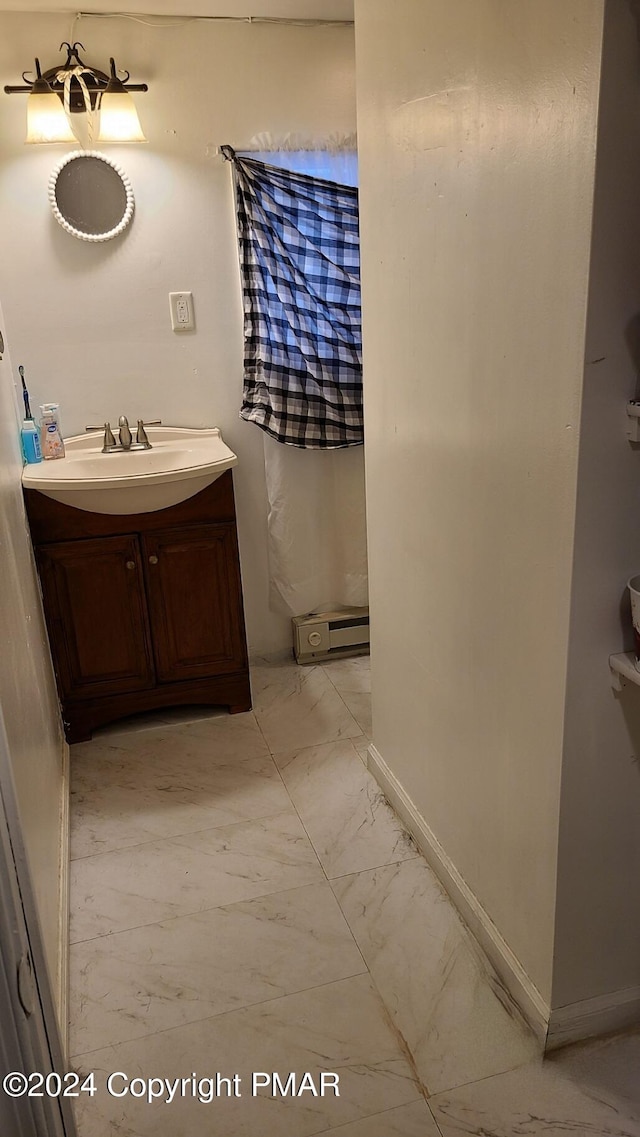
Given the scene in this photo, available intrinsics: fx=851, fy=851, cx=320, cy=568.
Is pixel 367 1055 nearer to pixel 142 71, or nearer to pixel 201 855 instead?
pixel 201 855

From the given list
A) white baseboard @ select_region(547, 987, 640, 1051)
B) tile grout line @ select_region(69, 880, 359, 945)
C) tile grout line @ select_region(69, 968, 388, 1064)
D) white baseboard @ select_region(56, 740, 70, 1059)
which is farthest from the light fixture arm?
white baseboard @ select_region(547, 987, 640, 1051)

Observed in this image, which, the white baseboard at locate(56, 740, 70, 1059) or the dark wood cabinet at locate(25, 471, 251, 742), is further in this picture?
the dark wood cabinet at locate(25, 471, 251, 742)

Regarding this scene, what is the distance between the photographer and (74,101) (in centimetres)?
248

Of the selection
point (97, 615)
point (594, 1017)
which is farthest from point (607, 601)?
point (97, 615)

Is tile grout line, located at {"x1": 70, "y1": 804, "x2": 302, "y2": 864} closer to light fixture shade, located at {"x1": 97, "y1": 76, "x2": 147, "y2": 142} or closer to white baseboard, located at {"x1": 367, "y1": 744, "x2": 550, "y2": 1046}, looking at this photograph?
white baseboard, located at {"x1": 367, "y1": 744, "x2": 550, "y2": 1046}

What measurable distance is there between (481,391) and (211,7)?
1.77 meters

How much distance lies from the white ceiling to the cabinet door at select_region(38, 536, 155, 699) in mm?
1522

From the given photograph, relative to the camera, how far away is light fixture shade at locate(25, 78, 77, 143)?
8.05ft

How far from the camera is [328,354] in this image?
9.59ft

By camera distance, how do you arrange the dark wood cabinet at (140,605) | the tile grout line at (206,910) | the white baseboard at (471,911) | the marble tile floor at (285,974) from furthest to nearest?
1. the dark wood cabinet at (140,605)
2. the tile grout line at (206,910)
3. the white baseboard at (471,911)
4. the marble tile floor at (285,974)

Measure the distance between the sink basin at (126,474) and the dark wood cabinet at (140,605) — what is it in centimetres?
5

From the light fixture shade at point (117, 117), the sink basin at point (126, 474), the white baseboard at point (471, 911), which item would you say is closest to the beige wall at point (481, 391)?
the white baseboard at point (471, 911)

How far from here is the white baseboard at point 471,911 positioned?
1.57 meters

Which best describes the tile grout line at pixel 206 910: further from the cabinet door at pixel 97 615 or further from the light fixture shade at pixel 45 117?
the light fixture shade at pixel 45 117
